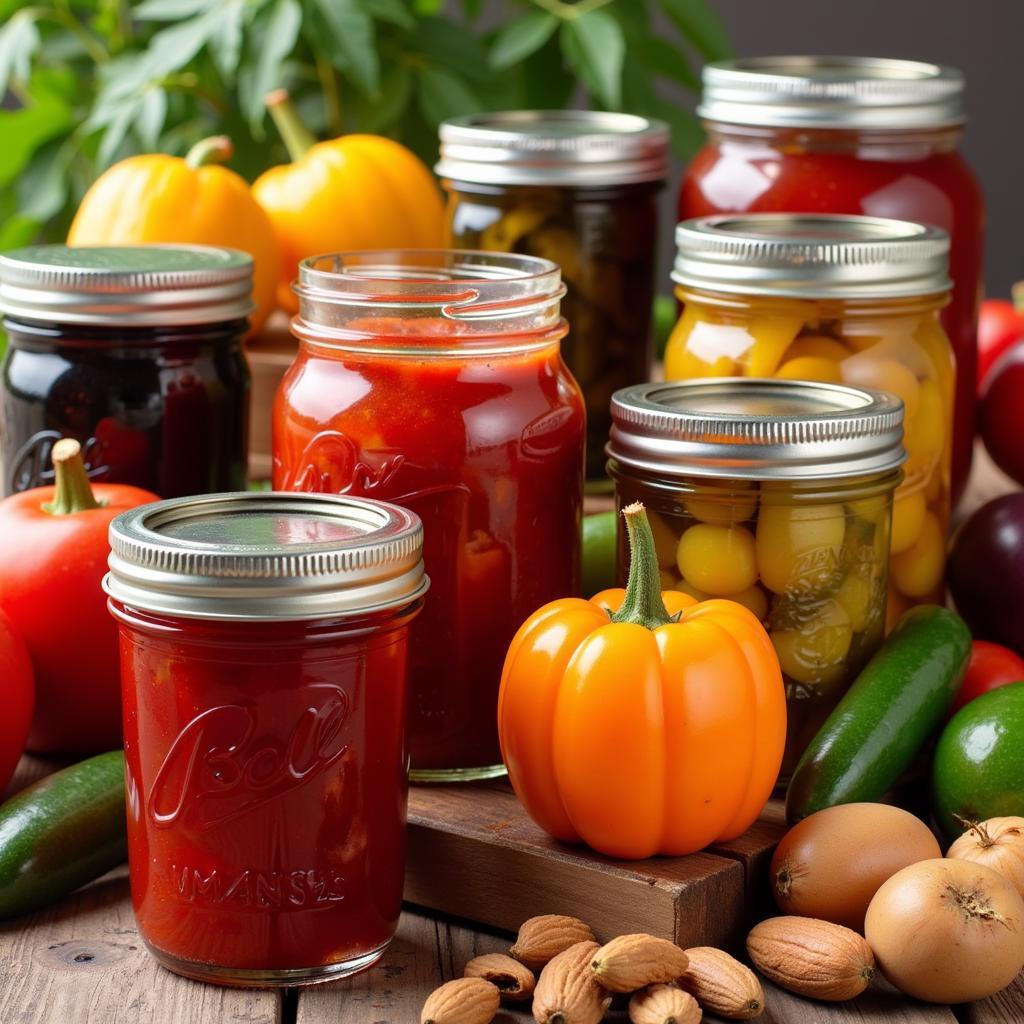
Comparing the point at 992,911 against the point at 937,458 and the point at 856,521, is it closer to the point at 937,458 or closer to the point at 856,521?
the point at 856,521

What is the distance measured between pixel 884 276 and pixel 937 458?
16 centimetres

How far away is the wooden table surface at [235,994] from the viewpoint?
1.03m

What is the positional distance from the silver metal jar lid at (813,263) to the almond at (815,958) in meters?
0.51

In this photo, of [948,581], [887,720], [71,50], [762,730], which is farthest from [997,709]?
[71,50]

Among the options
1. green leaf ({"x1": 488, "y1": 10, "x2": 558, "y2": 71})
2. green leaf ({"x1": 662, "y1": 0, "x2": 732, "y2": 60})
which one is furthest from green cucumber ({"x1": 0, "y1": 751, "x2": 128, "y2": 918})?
green leaf ({"x1": 662, "y1": 0, "x2": 732, "y2": 60})

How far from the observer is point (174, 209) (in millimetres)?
1725

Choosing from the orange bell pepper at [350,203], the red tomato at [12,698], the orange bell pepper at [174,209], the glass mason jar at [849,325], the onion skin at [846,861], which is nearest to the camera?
the onion skin at [846,861]

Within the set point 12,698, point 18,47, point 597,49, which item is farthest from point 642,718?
point 18,47

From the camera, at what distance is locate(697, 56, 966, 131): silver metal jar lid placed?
5.01ft

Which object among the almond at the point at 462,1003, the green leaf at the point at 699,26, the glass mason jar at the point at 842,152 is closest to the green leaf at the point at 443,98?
the green leaf at the point at 699,26

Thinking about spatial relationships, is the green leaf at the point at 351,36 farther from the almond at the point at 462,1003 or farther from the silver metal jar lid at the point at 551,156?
the almond at the point at 462,1003

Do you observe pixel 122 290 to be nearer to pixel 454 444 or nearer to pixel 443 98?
pixel 454 444

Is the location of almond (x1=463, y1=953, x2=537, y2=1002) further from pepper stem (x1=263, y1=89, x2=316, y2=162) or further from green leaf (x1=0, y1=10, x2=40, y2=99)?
green leaf (x1=0, y1=10, x2=40, y2=99)

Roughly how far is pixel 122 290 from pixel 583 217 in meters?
0.42
